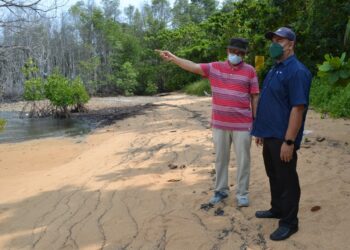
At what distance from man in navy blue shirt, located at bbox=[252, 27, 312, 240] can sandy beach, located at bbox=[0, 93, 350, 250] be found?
1.17 ft

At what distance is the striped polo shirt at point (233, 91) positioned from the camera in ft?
14.5

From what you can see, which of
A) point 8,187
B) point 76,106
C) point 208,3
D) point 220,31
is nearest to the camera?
point 8,187

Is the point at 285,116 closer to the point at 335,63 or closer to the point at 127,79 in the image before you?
the point at 335,63

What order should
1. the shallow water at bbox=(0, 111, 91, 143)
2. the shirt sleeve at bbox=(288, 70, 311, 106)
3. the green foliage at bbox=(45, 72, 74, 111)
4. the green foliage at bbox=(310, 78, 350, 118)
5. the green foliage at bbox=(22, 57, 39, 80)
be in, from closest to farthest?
the shirt sleeve at bbox=(288, 70, 311, 106), the green foliage at bbox=(310, 78, 350, 118), the green foliage at bbox=(22, 57, 39, 80), the shallow water at bbox=(0, 111, 91, 143), the green foliage at bbox=(45, 72, 74, 111)

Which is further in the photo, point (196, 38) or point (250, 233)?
point (196, 38)

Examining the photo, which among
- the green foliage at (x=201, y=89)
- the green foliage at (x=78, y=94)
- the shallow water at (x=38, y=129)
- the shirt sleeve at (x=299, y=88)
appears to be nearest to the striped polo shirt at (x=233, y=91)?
the shirt sleeve at (x=299, y=88)

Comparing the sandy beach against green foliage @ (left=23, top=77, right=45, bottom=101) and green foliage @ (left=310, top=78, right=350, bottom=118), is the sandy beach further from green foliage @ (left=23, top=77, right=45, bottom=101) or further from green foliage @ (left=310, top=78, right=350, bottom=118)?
green foliage @ (left=23, top=77, right=45, bottom=101)

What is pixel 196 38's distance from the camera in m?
37.1

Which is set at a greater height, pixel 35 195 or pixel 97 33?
pixel 97 33

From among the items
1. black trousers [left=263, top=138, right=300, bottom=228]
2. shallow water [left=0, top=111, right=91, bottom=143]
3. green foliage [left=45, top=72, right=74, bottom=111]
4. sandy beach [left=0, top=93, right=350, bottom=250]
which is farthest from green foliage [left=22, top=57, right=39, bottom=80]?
black trousers [left=263, top=138, right=300, bottom=228]

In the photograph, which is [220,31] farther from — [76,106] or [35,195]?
[35,195]

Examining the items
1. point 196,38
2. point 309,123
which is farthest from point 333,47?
point 196,38

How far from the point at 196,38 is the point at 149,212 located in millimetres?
33488

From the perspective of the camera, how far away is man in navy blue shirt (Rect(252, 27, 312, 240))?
346 centimetres
